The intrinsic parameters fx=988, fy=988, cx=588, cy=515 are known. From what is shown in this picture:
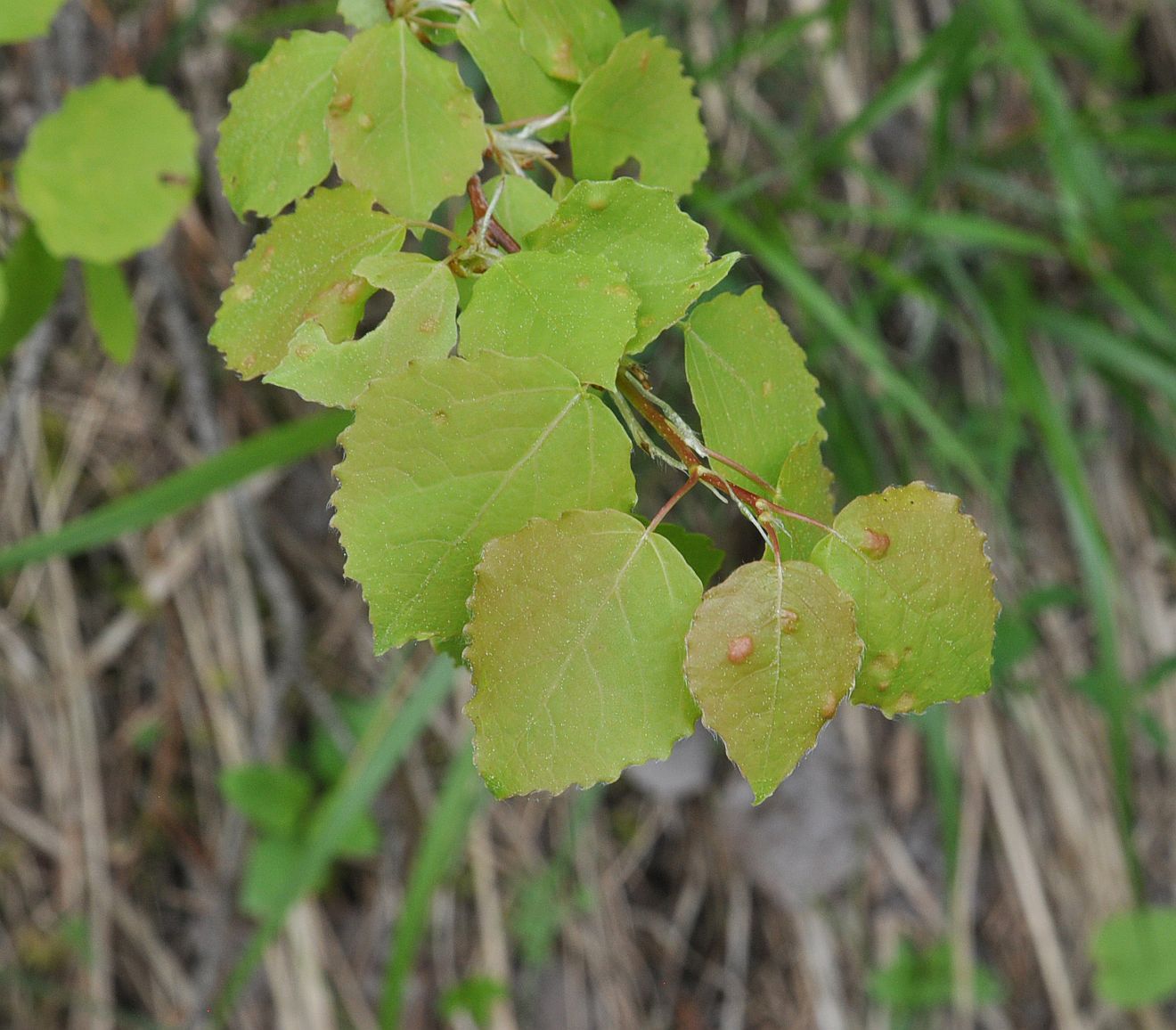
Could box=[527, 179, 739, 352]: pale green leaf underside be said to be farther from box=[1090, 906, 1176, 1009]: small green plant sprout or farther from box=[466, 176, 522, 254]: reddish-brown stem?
box=[1090, 906, 1176, 1009]: small green plant sprout

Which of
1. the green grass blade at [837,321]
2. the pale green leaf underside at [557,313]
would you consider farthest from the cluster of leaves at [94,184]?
the green grass blade at [837,321]

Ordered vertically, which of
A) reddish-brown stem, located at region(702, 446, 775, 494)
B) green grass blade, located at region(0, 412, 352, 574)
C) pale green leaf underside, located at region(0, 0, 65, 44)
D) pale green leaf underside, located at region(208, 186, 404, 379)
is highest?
pale green leaf underside, located at region(0, 0, 65, 44)

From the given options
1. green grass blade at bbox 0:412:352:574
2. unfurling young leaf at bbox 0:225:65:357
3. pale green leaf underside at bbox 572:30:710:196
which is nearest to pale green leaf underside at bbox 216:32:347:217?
pale green leaf underside at bbox 572:30:710:196

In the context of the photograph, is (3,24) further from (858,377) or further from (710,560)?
(858,377)

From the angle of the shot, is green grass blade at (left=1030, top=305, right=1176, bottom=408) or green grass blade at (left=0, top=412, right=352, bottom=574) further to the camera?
green grass blade at (left=1030, top=305, right=1176, bottom=408)

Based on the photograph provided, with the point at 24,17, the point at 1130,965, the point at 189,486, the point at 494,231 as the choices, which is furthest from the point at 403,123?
the point at 1130,965

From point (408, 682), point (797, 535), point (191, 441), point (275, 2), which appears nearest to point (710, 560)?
point (797, 535)
